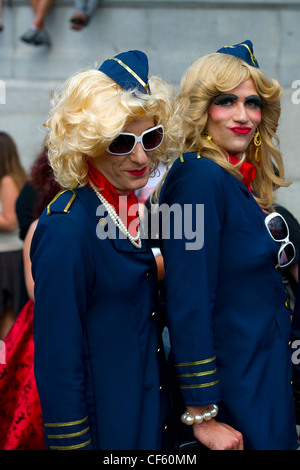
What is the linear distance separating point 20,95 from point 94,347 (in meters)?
4.60

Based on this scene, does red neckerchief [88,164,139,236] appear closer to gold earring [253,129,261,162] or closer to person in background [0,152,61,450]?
gold earring [253,129,261,162]

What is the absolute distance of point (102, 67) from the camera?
2.30m

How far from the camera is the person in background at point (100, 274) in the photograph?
2119 mm

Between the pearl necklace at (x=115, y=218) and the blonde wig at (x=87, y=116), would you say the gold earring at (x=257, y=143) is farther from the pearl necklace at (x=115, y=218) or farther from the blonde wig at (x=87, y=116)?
the pearl necklace at (x=115, y=218)

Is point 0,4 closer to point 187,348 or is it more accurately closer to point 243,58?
point 243,58

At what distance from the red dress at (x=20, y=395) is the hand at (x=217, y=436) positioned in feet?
2.90

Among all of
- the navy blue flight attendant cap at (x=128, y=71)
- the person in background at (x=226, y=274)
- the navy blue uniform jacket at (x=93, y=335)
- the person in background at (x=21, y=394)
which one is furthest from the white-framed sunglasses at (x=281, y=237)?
the person in background at (x=21, y=394)

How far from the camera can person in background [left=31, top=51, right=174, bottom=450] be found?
2119mm

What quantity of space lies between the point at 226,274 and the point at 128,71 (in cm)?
76

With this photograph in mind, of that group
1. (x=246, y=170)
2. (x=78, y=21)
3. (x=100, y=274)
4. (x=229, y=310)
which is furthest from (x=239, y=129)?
(x=78, y=21)

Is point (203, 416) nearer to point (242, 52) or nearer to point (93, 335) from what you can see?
point (93, 335)

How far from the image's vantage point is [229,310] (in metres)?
2.41
